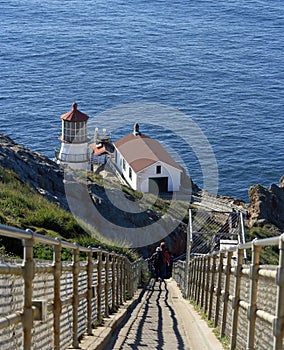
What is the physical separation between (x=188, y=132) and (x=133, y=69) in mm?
28963

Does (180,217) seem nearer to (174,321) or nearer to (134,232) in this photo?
(134,232)

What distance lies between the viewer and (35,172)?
29.2 metres

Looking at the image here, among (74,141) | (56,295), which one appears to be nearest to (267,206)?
(74,141)

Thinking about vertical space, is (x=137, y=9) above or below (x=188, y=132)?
above

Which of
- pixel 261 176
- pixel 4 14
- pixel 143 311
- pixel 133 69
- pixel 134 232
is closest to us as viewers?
pixel 143 311

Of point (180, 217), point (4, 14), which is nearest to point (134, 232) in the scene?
point (180, 217)

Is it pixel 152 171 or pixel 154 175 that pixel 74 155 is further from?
pixel 154 175

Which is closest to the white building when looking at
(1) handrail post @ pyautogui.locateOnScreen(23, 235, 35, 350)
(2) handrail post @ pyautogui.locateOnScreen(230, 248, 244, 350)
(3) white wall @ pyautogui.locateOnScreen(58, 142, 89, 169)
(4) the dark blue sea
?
(3) white wall @ pyautogui.locateOnScreen(58, 142, 89, 169)

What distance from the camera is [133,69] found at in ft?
344

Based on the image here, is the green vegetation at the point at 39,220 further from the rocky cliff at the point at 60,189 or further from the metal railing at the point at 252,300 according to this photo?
the rocky cliff at the point at 60,189

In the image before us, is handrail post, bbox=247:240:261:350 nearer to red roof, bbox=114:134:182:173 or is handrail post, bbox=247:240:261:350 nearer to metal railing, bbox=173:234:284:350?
metal railing, bbox=173:234:284:350

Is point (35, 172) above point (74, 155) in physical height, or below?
below

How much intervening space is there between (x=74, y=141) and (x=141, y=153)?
7636 millimetres

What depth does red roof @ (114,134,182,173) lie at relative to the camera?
5366 cm
